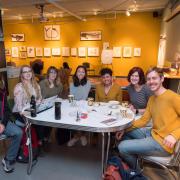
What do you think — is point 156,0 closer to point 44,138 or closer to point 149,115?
point 149,115

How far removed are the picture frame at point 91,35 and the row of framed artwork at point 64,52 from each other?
35cm

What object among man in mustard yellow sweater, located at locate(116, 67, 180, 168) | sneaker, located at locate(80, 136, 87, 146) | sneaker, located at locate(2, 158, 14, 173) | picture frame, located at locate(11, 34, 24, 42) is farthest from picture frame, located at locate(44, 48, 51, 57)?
man in mustard yellow sweater, located at locate(116, 67, 180, 168)

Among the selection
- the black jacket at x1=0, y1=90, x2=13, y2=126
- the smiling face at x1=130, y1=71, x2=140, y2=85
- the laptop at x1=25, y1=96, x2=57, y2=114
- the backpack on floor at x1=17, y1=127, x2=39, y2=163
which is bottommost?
the backpack on floor at x1=17, y1=127, x2=39, y2=163

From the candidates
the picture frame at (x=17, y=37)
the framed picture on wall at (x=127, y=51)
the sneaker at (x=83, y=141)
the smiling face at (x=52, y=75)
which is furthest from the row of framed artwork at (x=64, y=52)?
the sneaker at (x=83, y=141)

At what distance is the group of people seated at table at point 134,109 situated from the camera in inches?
68.7

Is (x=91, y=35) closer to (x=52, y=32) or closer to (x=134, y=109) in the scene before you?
(x=52, y=32)

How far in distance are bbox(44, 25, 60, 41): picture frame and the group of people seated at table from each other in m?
5.09

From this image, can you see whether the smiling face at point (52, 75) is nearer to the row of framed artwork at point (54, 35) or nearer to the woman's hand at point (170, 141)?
the woman's hand at point (170, 141)

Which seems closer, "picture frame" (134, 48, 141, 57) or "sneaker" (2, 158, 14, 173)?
"sneaker" (2, 158, 14, 173)

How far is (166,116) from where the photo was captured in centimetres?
175

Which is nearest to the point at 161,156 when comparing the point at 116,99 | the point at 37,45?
the point at 116,99

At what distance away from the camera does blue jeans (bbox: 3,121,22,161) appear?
2.23 meters

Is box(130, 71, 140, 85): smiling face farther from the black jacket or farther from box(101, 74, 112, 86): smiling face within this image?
the black jacket

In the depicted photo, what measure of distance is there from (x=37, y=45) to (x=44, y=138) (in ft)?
20.0
